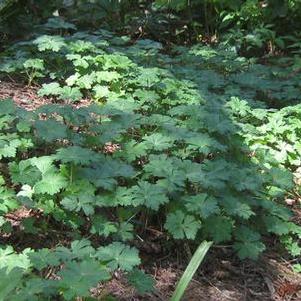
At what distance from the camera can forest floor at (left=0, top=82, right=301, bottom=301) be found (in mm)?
2555

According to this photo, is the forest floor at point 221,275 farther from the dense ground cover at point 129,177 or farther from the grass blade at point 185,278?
the grass blade at point 185,278

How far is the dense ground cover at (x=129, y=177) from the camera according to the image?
2234 millimetres

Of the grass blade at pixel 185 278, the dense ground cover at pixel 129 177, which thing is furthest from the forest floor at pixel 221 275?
the grass blade at pixel 185 278

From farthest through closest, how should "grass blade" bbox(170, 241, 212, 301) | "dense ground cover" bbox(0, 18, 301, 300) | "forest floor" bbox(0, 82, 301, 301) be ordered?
1. "forest floor" bbox(0, 82, 301, 301)
2. "dense ground cover" bbox(0, 18, 301, 300)
3. "grass blade" bbox(170, 241, 212, 301)

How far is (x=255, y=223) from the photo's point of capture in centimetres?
295

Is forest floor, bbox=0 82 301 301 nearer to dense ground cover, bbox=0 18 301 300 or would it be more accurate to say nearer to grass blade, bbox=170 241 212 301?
dense ground cover, bbox=0 18 301 300

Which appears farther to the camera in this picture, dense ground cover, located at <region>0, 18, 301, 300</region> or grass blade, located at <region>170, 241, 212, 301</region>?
dense ground cover, located at <region>0, 18, 301, 300</region>

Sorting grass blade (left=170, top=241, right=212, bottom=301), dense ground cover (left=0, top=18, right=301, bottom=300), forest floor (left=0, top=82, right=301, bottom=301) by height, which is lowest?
forest floor (left=0, top=82, right=301, bottom=301)

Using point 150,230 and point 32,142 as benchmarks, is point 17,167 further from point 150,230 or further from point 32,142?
point 150,230

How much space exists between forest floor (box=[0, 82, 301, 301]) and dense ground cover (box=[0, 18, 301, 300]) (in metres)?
0.06

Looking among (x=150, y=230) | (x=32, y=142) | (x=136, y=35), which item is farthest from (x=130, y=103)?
(x=136, y=35)

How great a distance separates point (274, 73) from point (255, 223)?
100 inches

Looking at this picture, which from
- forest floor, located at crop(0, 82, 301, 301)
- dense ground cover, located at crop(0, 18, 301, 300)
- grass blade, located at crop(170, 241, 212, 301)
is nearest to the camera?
grass blade, located at crop(170, 241, 212, 301)

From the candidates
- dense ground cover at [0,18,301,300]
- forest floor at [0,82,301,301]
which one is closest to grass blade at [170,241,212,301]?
dense ground cover at [0,18,301,300]
